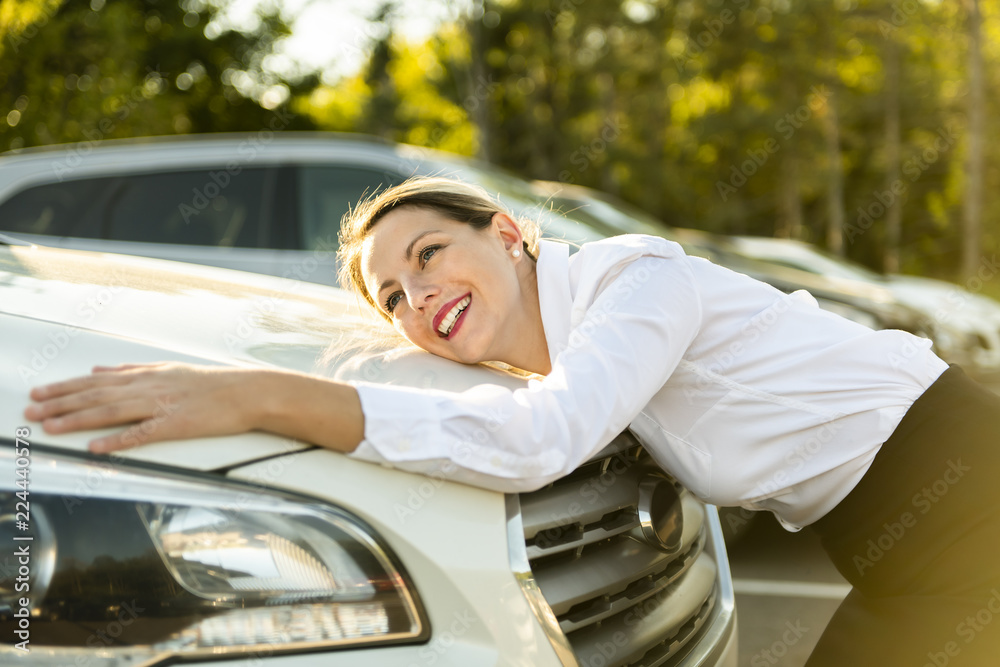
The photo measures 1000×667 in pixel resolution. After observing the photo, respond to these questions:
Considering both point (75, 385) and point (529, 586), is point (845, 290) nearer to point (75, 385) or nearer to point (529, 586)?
point (529, 586)

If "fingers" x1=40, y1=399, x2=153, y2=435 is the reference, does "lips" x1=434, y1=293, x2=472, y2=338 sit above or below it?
below

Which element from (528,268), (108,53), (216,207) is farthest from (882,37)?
(528,268)

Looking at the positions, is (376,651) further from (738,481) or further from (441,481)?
(738,481)

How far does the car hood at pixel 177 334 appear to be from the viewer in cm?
124

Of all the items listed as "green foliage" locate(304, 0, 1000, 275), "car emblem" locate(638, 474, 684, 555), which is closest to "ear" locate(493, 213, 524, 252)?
"car emblem" locate(638, 474, 684, 555)

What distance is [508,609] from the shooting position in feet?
4.27

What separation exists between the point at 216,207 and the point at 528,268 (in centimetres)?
344

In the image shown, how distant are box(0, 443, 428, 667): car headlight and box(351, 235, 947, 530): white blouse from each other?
0.35m

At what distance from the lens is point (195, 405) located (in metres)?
1.24

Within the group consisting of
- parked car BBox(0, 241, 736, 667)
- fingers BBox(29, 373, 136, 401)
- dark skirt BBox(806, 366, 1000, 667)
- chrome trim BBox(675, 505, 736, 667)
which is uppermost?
fingers BBox(29, 373, 136, 401)

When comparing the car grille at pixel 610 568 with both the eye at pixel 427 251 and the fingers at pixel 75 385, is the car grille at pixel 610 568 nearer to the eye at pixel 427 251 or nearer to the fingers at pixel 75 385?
the eye at pixel 427 251

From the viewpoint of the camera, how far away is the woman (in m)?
1.33

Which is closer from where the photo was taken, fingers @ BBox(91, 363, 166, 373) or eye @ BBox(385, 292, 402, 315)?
fingers @ BBox(91, 363, 166, 373)

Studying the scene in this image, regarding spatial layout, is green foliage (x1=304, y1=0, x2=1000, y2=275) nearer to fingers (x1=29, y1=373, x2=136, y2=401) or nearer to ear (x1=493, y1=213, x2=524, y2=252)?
ear (x1=493, y1=213, x2=524, y2=252)
